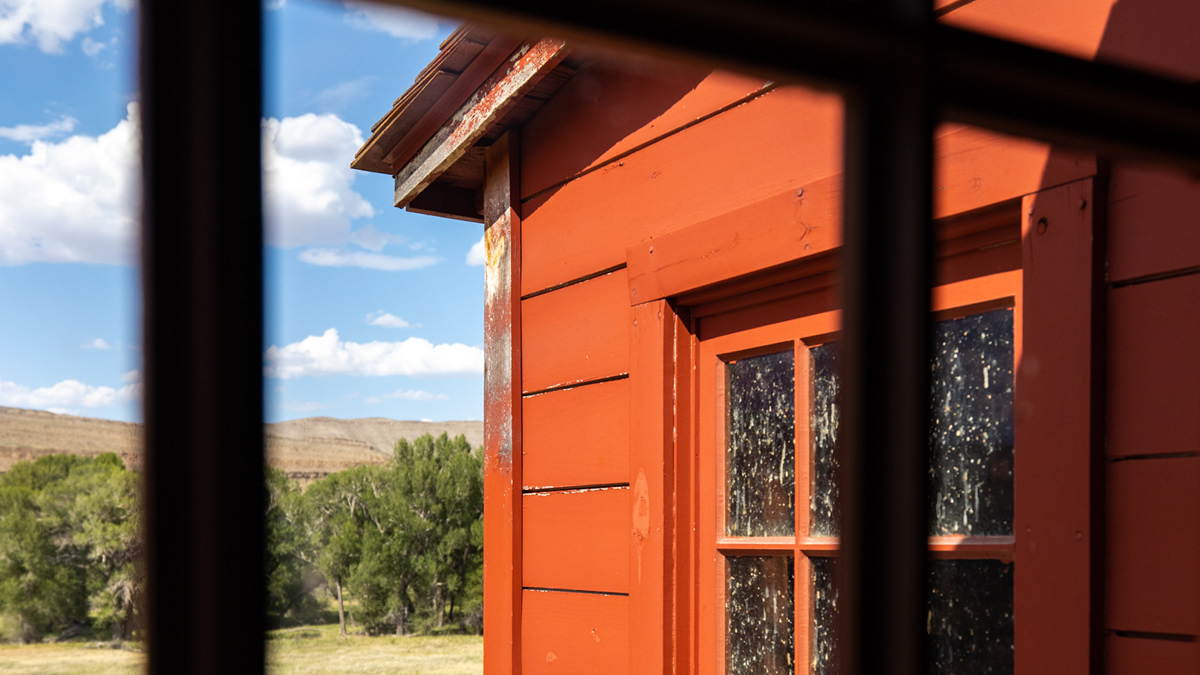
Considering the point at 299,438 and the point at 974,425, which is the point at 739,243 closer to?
the point at 974,425

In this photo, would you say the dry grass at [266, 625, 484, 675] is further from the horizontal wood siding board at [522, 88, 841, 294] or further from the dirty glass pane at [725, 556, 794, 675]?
the dirty glass pane at [725, 556, 794, 675]

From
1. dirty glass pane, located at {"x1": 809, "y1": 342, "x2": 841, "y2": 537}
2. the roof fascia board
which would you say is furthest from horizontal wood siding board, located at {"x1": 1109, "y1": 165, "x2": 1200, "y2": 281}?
the roof fascia board

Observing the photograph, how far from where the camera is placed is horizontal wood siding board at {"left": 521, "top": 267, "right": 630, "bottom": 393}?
79.6 inches

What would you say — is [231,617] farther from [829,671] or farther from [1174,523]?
[829,671]

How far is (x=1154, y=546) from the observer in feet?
3.49

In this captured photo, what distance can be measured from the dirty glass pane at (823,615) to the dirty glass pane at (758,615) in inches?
2.3

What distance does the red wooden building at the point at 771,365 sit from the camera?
3.60 feet

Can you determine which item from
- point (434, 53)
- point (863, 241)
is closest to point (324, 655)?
point (434, 53)

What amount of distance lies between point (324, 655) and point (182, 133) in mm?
28728

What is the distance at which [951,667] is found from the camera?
4.42ft

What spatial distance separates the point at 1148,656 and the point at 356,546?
24123 mm

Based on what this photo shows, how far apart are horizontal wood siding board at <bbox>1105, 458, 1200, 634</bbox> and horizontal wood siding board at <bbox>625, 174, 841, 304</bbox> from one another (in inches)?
21.7

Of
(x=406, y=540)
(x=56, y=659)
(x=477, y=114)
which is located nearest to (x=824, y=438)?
(x=477, y=114)

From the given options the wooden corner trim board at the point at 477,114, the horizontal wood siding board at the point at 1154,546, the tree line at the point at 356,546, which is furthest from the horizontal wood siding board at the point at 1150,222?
the tree line at the point at 356,546
